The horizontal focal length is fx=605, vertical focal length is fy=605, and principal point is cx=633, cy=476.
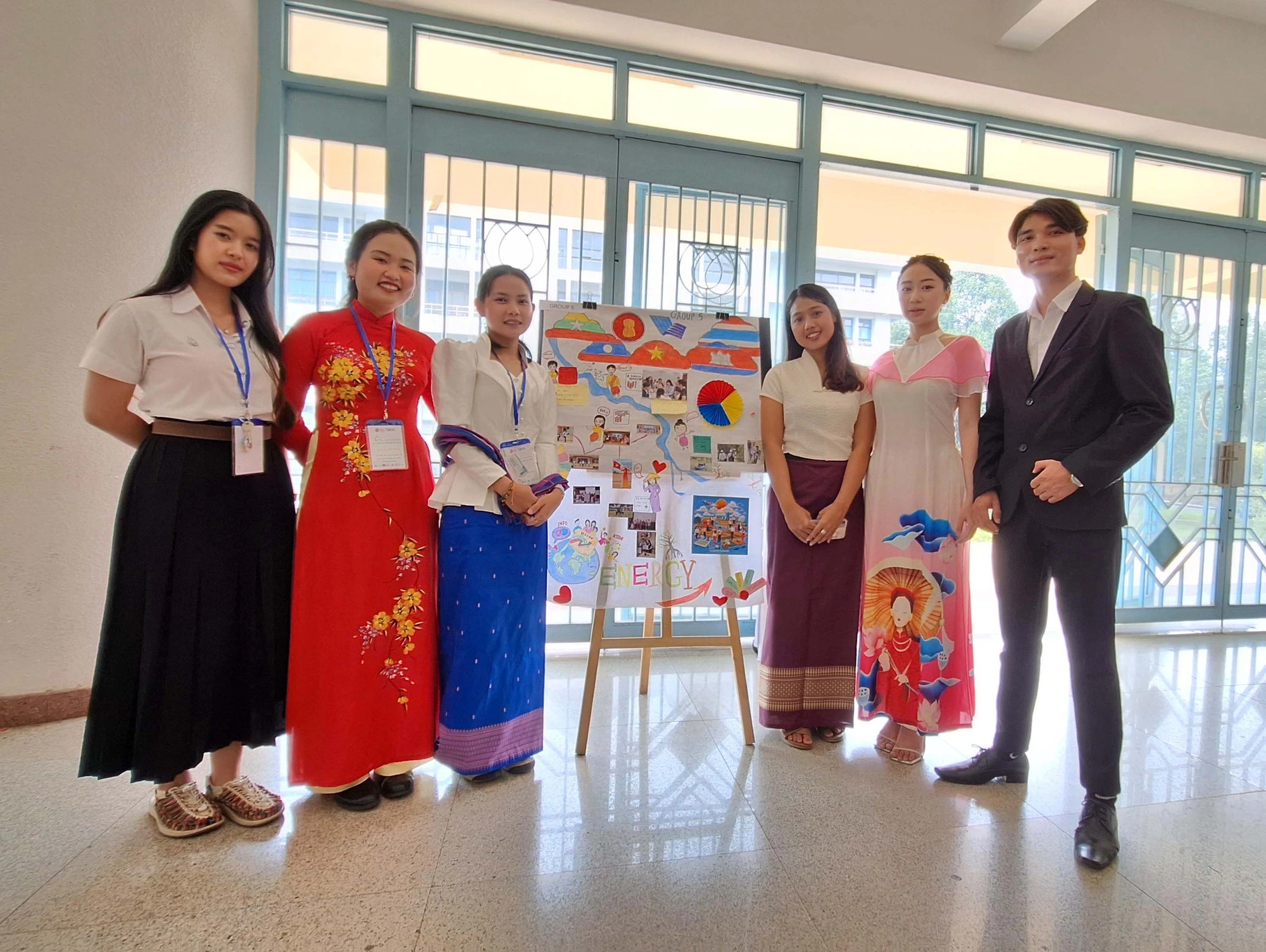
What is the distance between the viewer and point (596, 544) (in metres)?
Answer: 2.14

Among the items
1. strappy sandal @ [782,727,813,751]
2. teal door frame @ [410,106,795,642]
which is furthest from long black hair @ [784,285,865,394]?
strappy sandal @ [782,727,813,751]

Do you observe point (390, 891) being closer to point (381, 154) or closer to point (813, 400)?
point (813, 400)

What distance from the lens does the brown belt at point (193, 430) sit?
4.91 feet

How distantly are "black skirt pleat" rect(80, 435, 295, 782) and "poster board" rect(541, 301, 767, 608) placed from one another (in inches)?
36.1

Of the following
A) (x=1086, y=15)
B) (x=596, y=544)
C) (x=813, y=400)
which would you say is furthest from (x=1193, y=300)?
(x=596, y=544)

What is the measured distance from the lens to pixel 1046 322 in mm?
1791

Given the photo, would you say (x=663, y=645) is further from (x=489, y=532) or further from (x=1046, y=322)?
(x=1046, y=322)

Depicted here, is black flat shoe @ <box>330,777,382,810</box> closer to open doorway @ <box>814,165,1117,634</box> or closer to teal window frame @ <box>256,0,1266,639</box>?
teal window frame @ <box>256,0,1266,639</box>

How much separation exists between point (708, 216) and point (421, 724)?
2.67 metres

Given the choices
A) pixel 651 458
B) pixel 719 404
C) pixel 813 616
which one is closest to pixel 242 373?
pixel 651 458

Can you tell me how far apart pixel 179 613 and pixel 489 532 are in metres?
0.78

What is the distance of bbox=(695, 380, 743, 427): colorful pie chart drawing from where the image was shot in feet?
7.13

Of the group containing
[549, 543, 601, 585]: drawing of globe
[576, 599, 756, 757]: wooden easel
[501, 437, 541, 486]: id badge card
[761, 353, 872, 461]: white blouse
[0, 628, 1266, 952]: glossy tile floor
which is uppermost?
[761, 353, 872, 461]: white blouse

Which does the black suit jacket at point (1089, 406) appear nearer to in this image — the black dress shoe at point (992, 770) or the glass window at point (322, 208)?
the black dress shoe at point (992, 770)
